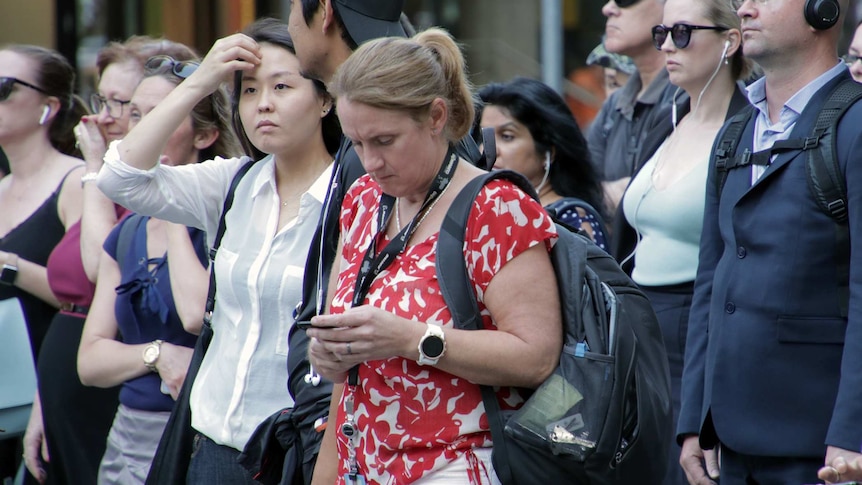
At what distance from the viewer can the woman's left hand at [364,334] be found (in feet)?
7.96

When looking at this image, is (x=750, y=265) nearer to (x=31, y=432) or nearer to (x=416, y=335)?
(x=416, y=335)

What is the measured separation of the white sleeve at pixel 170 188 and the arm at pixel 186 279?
26 centimetres

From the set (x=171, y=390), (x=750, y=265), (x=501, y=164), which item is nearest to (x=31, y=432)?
(x=171, y=390)

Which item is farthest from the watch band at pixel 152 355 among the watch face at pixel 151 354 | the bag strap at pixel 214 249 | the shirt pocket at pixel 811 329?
the shirt pocket at pixel 811 329

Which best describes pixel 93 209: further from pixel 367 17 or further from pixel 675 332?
pixel 675 332

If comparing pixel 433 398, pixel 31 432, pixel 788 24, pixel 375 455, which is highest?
pixel 788 24

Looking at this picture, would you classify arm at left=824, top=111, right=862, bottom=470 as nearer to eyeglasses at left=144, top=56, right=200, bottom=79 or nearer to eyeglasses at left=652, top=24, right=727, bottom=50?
eyeglasses at left=652, top=24, right=727, bottom=50

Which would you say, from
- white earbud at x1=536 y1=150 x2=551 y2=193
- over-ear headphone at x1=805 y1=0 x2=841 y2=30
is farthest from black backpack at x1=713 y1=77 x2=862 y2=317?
white earbud at x1=536 y1=150 x2=551 y2=193

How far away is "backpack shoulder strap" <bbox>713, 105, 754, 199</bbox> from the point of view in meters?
3.38

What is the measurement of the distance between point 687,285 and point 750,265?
45.1 inches

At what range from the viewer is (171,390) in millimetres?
4031

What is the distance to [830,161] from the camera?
2941 millimetres

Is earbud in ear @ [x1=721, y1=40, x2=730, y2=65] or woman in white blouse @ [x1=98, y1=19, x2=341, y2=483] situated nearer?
woman in white blouse @ [x1=98, y1=19, x2=341, y2=483]

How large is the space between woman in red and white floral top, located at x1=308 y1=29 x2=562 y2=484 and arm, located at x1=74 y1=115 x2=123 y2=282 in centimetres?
233
